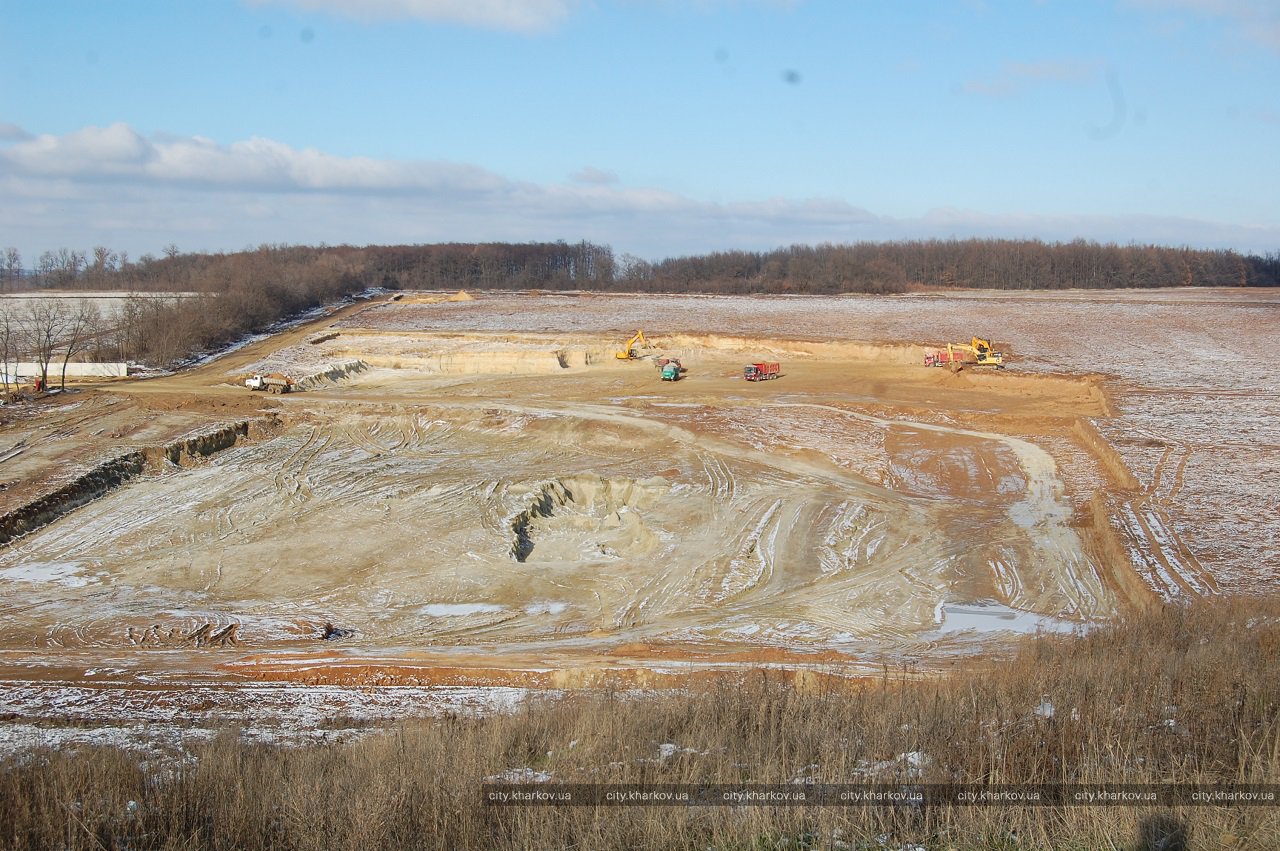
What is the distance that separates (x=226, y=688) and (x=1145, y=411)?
31.2 meters

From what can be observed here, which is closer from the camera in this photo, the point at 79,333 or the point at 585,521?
the point at 585,521

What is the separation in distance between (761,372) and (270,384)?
2155 cm

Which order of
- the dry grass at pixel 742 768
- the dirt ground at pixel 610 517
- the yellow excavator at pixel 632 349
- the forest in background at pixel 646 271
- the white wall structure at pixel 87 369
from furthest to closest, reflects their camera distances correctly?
the forest in background at pixel 646 271 < the yellow excavator at pixel 632 349 < the white wall structure at pixel 87 369 < the dirt ground at pixel 610 517 < the dry grass at pixel 742 768

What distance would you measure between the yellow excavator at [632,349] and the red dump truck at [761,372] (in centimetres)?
748

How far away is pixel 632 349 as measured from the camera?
4947cm

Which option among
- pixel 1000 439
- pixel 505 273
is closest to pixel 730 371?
pixel 1000 439

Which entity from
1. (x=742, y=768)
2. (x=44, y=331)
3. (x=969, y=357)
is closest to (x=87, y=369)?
(x=44, y=331)

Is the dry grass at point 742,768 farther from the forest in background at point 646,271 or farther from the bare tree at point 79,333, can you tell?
the forest in background at point 646,271

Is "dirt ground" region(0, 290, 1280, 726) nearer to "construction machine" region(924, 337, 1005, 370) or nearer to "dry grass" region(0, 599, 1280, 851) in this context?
"construction machine" region(924, 337, 1005, 370)

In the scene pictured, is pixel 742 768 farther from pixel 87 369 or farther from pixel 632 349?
pixel 87 369

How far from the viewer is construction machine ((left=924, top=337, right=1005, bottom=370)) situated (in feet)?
141

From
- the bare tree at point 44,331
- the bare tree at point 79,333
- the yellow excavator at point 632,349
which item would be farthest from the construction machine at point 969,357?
the bare tree at point 79,333

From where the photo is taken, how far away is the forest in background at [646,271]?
8447 cm

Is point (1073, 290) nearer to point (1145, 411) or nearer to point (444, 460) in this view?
point (1145, 411)
